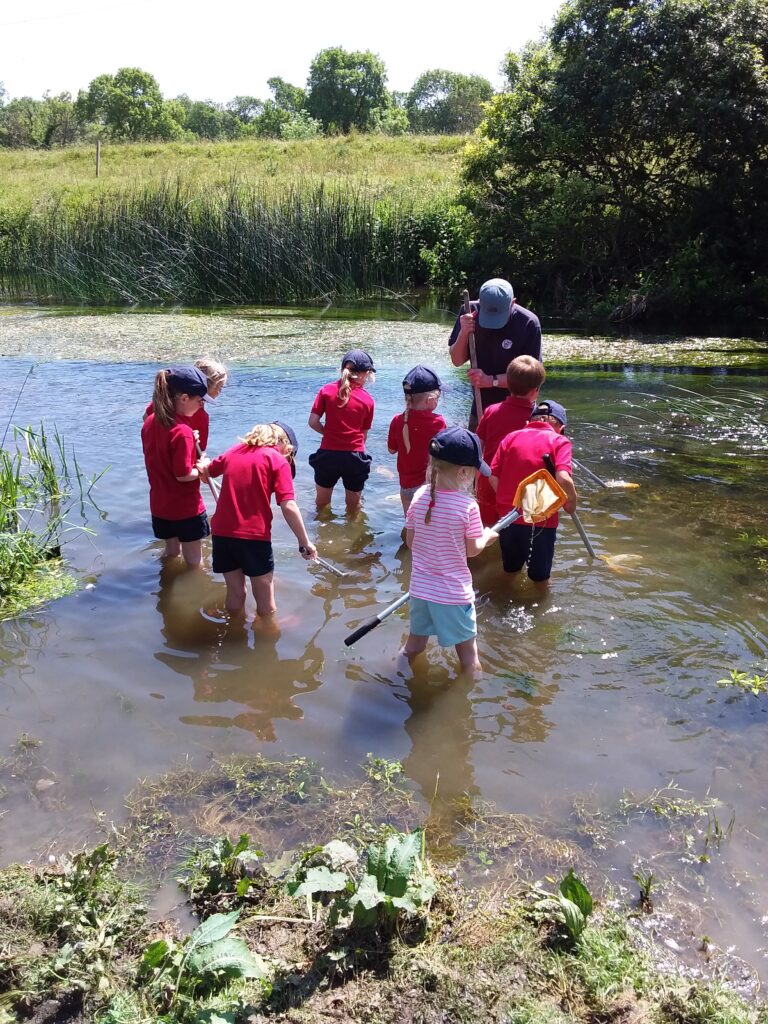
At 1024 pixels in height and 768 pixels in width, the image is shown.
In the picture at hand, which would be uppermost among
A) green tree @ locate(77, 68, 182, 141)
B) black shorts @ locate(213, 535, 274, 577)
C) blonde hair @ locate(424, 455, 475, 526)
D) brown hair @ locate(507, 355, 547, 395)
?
green tree @ locate(77, 68, 182, 141)

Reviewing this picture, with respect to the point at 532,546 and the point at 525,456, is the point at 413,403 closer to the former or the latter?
the point at 525,456

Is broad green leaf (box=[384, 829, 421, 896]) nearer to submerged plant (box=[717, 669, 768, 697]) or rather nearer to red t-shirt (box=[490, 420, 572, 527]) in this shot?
submerged plant (box=[717, 669, 768, 697])

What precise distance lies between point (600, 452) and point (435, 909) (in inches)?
265

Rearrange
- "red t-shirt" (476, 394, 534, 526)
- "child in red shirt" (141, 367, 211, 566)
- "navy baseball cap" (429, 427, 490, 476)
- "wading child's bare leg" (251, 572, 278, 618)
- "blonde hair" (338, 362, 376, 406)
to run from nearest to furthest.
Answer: "navy baseball cap" (429, 427, 490, 476) < "wading child's bare leg" (251, 572, 278, 618) < "child in red shirt" (141, 367, 211, 566) < "red t-shirt" (476, 394, 534, 526) < "blonde hair" (338, 362, 376, 406)

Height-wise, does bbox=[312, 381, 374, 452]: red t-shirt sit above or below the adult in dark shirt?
below

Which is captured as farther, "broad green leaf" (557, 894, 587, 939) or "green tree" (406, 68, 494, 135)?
"green tree" (406, 68, 494, 135)

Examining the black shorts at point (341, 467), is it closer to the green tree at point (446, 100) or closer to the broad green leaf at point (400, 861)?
the broad green leaf at point (400, 861)

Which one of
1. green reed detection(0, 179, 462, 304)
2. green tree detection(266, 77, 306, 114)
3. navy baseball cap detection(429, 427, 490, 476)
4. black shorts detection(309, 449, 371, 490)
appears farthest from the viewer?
green tree detection(266, 77, 306, 114)

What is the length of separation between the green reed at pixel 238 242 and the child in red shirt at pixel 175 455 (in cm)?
1655

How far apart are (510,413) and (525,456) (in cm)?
61

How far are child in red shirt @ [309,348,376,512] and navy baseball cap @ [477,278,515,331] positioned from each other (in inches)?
36.5

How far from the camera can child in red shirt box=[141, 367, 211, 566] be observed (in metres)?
5.07

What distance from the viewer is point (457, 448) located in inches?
160

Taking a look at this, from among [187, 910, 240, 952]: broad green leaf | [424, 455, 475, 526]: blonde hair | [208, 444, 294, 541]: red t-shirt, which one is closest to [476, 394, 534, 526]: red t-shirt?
[424, 455, 475, 526]: blonde hair
